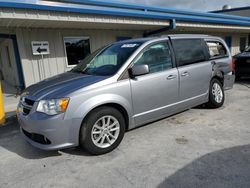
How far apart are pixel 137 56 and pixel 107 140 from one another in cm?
Answer: 151

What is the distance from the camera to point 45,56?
27.9ft

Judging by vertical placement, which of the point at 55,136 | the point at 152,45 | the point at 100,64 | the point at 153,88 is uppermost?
the point at 152,45

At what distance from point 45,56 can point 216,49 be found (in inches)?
253

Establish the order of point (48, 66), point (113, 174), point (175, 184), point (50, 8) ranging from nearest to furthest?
point (175, 184) → point (113, 174) → point (50, 8) → point (48, 66)

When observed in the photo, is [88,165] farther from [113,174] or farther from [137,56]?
[137,56]

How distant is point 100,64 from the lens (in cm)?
394

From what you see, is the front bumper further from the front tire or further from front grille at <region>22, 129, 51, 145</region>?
the front tire

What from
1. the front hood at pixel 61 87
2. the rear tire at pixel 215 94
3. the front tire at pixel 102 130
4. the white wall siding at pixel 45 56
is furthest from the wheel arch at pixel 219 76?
the white wall siding at pixel 45 56

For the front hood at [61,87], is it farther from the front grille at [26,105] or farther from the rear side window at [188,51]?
the rear side window at [188,51]

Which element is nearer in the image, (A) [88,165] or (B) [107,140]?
(A) [88,165]

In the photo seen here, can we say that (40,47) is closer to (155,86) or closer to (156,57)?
(156,57)

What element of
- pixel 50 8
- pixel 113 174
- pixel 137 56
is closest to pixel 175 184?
pixel 113 174

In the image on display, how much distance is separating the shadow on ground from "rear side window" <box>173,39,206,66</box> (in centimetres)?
196

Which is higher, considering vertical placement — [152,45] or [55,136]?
[152,45]
